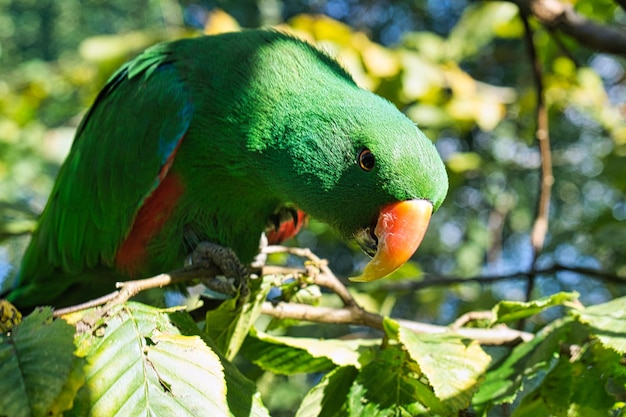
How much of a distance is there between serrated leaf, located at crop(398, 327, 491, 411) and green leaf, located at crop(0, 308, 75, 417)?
725 millimetres

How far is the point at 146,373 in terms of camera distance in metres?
1.22

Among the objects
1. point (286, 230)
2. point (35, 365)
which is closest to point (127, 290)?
point (35, 365)

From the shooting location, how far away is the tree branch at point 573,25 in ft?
7.64

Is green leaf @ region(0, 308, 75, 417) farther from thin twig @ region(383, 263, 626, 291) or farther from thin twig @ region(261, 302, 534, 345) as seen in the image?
thin twig @ region(383, 263, 626, 291)

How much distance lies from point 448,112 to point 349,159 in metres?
1.77

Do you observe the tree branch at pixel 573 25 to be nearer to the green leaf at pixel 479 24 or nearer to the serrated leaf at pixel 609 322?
the green leaf at pixel 479 24

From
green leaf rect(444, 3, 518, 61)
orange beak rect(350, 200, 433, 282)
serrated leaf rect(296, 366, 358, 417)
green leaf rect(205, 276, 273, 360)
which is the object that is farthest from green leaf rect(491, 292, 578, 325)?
green leaf rect(444, 3, 518, 61)

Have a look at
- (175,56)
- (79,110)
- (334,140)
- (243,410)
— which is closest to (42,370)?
(243,410)

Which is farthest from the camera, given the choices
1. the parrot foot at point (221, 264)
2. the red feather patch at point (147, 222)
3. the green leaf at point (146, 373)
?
the red feather patch at point (147, 222)

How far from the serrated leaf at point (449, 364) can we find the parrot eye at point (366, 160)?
1.57 ft

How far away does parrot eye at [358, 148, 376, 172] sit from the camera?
179 centimetres

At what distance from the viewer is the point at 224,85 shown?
216 cm

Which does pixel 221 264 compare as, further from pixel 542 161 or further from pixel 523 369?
pixel 542 161

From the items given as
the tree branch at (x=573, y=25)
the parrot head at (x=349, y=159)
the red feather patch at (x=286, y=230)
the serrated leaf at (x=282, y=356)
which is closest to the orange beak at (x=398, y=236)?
the parrot head at (x=349, y=159)
